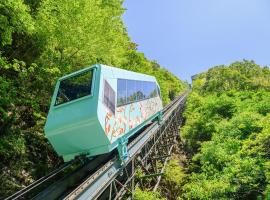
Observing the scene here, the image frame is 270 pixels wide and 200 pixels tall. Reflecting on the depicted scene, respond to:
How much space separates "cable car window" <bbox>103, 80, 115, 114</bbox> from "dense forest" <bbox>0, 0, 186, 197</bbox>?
12.6ft

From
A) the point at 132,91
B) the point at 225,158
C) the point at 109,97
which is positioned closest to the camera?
the point at 109,97

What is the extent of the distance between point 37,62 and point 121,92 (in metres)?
5.23

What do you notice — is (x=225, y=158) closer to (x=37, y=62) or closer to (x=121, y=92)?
(x=121, y=92)

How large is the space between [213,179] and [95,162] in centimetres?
657

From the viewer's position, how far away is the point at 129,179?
39.9 feet

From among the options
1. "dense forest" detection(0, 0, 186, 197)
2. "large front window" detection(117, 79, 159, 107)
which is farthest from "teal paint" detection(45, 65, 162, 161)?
"dense forest" detection(0, 0, 186, 197)

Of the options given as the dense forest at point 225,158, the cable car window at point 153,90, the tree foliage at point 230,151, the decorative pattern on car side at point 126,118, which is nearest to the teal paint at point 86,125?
the decorative pattern on car side at point 126,118

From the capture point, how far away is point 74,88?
36.0 ft

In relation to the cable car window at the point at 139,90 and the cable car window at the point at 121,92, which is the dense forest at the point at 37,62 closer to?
the cable car window at the point at 139,90

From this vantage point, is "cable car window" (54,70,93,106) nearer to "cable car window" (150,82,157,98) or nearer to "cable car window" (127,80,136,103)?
"cable car window" (127,80,136,103)

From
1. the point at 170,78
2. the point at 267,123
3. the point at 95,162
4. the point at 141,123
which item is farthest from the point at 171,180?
the point at 170,78

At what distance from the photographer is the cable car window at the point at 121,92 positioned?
11.8m

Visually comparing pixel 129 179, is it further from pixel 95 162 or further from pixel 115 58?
pixel 115 58

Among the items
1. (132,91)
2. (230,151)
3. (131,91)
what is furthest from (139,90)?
(230,151)
